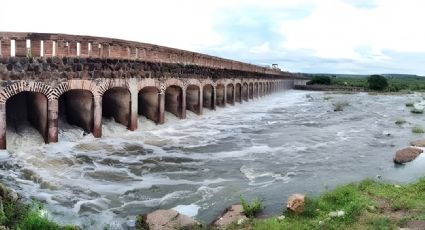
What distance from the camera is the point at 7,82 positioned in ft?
45.3

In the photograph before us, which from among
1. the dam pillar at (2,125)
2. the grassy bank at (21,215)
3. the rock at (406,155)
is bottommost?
the grassy bank at (21,215)

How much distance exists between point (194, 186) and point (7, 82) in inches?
275

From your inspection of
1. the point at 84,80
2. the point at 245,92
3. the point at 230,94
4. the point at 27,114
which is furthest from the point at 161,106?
the point at 245,92

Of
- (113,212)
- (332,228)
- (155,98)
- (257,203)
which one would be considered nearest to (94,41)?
(155,98)

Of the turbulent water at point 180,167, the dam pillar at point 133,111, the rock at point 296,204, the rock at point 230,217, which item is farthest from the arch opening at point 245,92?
the rock at point 296,204

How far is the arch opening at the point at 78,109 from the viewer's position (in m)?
17.1

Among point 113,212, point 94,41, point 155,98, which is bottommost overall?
point 113,212

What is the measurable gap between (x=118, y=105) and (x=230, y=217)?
1212 centimetres

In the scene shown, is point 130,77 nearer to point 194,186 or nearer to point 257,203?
point 194,186

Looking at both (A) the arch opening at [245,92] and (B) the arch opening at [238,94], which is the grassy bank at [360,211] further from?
(A) the arch opening at [245,92]

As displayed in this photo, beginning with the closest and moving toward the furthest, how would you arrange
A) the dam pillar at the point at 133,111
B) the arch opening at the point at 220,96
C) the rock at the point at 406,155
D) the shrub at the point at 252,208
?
1. the shrub at the point at 252,208
2. the rock at the point at 406,155
3. the dam pillar at the point at 133,111
4. the arch opening at the point at 220,96

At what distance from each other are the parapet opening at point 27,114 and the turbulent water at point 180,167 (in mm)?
227

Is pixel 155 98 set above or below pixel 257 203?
above

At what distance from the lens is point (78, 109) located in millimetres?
17500
